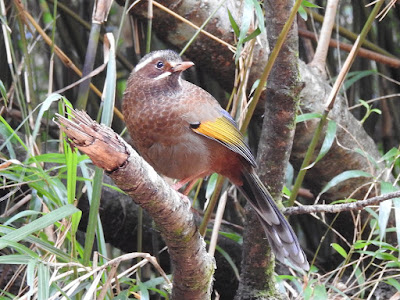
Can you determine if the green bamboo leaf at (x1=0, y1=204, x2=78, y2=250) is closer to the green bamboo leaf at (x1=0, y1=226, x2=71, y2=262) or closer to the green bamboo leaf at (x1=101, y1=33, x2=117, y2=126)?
the green bamboo leaf at (x1=0, y1=226, x2=71, y2=262)

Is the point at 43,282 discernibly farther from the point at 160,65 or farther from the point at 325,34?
the point at 325,34

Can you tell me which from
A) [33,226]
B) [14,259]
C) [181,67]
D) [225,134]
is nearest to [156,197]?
[33,226]

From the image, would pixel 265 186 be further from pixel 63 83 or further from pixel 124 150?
Answer: pixel 63 83

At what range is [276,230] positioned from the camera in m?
2.95

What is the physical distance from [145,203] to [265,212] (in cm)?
103

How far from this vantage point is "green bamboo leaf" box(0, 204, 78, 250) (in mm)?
2232

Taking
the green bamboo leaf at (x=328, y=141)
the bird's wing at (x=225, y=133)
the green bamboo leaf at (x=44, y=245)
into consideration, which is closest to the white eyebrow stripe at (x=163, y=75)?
the bird's wing at (x=225, y=133)

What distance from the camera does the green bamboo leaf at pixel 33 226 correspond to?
2.23m

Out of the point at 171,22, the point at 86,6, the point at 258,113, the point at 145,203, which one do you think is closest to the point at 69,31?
the point at 86,6

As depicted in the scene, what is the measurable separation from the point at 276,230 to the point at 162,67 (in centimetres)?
88

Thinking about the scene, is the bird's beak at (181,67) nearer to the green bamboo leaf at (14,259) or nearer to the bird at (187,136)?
the bird at (187,136)

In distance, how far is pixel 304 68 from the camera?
3.76 m

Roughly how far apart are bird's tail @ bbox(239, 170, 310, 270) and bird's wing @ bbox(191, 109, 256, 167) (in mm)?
139

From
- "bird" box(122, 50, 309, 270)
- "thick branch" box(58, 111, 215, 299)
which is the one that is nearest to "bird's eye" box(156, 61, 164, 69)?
"bird" box(122, 50, 309, 270)
